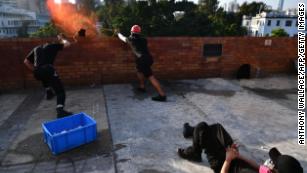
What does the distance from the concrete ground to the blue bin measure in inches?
3.8

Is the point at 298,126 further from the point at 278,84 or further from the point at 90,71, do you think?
the point at 90,71

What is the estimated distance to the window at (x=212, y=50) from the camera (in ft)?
20.6

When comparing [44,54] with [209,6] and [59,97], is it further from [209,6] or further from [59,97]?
[209,6]

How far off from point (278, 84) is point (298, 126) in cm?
252

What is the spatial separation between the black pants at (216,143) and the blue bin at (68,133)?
1391 mm

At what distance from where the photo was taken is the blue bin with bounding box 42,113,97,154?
2.88 m

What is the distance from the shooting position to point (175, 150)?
311 centimetres

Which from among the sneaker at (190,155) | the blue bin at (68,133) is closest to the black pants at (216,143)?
the sneaker at (190,155)

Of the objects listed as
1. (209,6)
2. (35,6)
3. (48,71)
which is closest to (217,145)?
(48,71)

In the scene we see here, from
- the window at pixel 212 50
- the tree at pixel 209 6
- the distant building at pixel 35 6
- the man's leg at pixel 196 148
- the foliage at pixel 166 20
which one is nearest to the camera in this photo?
the man's leg at pixel 196 148

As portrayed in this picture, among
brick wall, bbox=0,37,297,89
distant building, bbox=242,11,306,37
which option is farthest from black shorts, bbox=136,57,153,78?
distant building, bbox=242,11,306,37

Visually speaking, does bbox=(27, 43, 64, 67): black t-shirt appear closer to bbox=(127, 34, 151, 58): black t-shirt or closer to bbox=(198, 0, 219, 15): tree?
bbox=(127, 34, 151, 58): black t-shirt

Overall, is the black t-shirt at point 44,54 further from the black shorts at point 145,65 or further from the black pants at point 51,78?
the black shorts at point 145,65

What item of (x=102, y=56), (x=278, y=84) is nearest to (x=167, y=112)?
(x=102, y=56)
